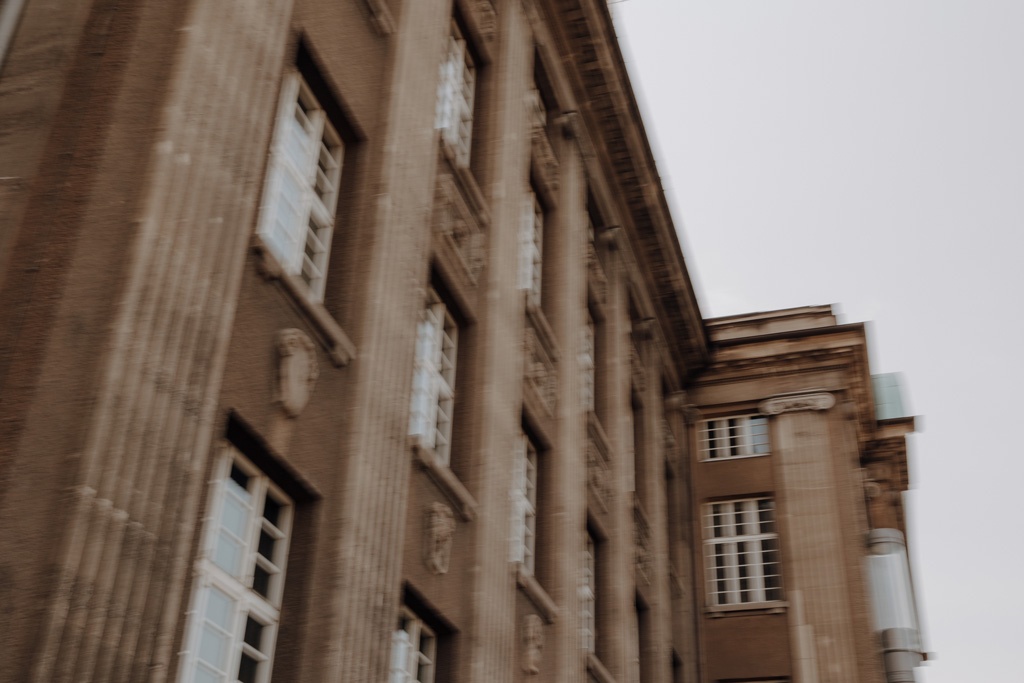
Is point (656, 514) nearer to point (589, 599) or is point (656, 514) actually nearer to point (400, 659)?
point (589, 599)

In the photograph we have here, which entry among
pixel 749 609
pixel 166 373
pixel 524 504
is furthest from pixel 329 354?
pixel 749 609

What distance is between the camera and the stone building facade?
25.2 ft

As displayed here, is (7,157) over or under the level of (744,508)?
under

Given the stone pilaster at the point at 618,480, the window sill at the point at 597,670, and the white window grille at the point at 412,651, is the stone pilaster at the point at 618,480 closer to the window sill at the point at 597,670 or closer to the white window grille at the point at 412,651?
the window sill at the point at 597,670

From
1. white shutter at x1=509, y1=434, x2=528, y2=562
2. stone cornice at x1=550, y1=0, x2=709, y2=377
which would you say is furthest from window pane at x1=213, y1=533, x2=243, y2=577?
stone cornice at x1=550, y1=0, x2=709, y2=377

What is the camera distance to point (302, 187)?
12.0 meters

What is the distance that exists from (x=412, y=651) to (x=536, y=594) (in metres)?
3.80

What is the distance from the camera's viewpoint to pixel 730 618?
27047 millimetres

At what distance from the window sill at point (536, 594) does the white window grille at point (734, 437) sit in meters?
12.9

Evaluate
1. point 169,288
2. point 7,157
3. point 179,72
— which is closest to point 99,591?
point 169,288

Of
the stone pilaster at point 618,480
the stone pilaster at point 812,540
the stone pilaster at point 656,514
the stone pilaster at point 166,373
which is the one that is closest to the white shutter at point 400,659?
the stone pilaster at point 166,373

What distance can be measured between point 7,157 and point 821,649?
21.1 metres

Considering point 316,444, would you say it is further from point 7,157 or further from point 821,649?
point 821,649

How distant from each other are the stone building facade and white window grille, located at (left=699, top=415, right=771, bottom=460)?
413 centimetres
